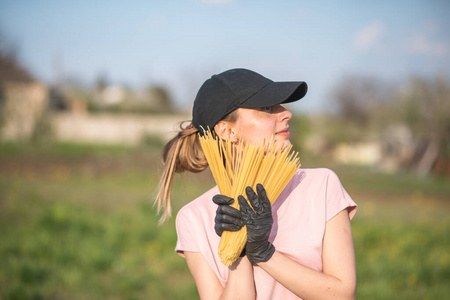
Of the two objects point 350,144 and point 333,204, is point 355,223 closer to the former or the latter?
point 333,204

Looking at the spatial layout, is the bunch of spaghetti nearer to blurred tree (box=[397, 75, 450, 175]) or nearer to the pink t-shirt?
the pink t-shirt

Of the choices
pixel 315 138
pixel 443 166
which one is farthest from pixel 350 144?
pixel 443 166

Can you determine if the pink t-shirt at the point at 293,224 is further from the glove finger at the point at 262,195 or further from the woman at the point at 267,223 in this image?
the glove finger at the point at 262,195

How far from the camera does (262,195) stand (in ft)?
4.92

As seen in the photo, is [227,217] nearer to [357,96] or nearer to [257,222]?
[257,222]

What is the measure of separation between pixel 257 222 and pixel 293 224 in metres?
0.24

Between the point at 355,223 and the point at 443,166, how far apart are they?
13.9 m

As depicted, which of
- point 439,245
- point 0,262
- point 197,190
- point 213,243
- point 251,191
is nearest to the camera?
point 251,191

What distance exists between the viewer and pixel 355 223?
24.2 ft

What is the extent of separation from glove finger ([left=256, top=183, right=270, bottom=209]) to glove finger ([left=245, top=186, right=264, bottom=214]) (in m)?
0.01

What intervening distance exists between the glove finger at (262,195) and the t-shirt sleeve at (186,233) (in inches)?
15.5

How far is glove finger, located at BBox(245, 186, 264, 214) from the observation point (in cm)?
149

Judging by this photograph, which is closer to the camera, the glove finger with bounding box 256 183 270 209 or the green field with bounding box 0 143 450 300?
the glove finger with bounding box 256 183 270 209

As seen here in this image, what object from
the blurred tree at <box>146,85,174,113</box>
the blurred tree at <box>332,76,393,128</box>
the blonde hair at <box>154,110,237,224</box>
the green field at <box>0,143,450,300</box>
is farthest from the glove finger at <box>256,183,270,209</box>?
the blurred tree at <box>332,76,393,128</box>
